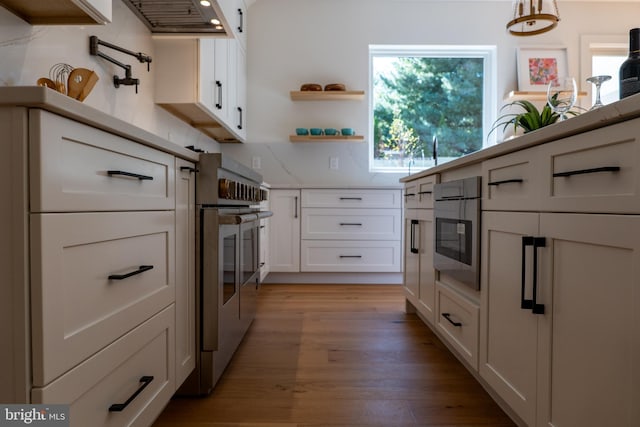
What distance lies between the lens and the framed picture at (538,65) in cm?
380

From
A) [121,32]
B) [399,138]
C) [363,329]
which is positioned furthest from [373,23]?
[363,329]

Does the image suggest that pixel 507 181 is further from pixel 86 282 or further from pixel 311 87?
pixel 311 87

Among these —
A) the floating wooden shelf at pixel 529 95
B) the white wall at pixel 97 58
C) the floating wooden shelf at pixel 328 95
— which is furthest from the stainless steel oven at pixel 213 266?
the floating wooden shelf at pixel 529 95

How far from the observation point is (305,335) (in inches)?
85.3

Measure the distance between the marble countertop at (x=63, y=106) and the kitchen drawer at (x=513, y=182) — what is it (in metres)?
1.05

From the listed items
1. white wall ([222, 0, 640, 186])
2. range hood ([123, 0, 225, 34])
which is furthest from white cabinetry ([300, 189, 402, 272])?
range hood ([123, 0, 225, 34])

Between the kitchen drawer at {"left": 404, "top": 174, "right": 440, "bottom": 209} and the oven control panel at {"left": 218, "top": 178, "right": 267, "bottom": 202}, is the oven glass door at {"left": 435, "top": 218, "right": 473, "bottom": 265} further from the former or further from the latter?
the oven control panel at {"left": 218, "top": 178, "right": 267, "bottom": 202}

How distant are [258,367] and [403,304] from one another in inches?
57.3

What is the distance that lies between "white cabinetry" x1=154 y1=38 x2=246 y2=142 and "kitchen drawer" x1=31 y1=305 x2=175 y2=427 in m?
1.60

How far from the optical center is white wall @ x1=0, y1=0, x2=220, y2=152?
4.32ft

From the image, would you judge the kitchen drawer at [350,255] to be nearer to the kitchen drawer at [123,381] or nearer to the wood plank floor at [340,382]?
the wood plank floor at [340,382]

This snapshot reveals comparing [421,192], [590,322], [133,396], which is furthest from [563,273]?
[421,192]

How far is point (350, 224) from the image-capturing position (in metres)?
3.49

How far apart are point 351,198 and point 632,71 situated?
2490 mm
